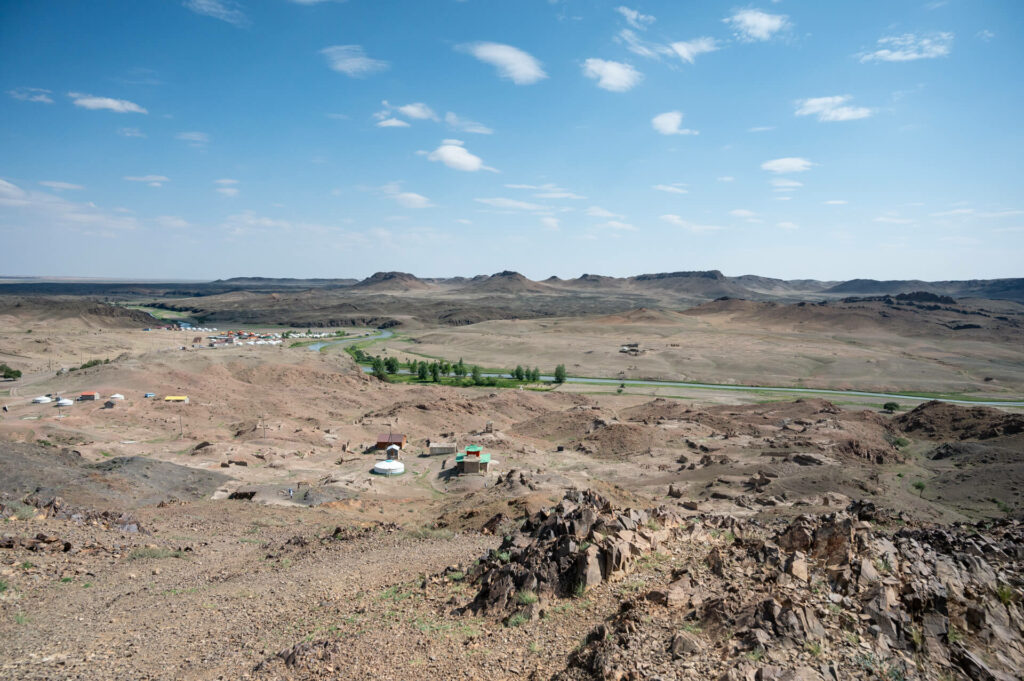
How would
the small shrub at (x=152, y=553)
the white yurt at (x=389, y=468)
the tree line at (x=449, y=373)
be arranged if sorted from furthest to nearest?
the tree line at (x=449, y=373) → the white yurt at (x=389, y=468) → the small shrub at (x=152, y=553)

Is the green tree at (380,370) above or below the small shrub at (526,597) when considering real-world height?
below

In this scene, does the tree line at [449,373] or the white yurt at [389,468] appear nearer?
the white yurt at [389,468]

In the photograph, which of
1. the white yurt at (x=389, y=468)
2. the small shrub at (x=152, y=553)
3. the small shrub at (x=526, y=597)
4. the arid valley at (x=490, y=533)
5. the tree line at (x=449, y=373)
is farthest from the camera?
the tree line at (x=449, y=373)

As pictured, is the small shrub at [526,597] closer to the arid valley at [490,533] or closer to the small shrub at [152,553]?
the arid valley at [490,533]

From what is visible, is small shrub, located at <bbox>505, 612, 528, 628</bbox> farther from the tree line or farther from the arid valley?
the tree line

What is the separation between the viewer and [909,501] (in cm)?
3438

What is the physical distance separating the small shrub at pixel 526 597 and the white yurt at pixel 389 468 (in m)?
26.8

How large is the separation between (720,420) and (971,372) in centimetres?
7223

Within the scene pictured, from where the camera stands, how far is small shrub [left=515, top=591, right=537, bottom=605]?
14.3m

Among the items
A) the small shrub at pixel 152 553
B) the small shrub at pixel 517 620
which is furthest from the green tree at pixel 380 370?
the small shrub at pixel 517 620

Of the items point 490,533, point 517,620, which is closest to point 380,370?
point 490,533

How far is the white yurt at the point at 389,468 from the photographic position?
3978 cm

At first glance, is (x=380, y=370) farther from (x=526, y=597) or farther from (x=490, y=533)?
(x=526, y=597)

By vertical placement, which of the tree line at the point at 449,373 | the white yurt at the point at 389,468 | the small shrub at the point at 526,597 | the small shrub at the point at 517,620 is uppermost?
the small shrub at the point at 526,597
